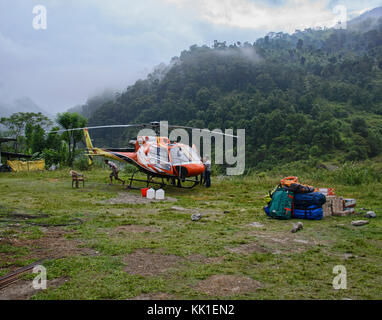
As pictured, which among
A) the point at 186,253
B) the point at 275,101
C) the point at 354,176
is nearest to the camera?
the point at 186,253

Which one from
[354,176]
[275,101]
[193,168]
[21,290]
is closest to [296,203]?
[193,168]

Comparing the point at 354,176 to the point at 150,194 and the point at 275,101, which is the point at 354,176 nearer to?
the point at 150,194

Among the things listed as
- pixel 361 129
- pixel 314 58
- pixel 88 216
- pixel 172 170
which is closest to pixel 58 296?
pixel 88 216

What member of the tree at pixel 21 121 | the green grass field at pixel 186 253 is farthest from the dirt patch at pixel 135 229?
the tree at pixel 21 121

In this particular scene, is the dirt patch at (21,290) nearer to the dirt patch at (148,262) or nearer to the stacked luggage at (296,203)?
the dirt patch at (148,262)

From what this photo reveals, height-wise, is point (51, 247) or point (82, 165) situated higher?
point (82, 165)

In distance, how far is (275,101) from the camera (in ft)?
177

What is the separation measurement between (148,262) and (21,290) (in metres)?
1.41

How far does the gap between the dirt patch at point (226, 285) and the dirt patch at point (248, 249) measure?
36.9 inches

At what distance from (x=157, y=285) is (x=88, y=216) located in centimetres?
390

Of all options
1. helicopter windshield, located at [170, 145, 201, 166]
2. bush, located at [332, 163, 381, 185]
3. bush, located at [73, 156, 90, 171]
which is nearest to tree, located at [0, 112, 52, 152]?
bush, located at [73, 156, 90, 171]

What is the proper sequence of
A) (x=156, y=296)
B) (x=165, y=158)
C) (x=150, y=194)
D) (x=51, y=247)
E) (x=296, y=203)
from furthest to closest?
(x=165, y=158)
(x=150, y=194)
(x=296, y=203)
(x=51, y=247)
(x=156, y=296)

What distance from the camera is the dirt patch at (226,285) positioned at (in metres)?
3.03

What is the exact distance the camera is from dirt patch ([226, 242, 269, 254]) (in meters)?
4.35
